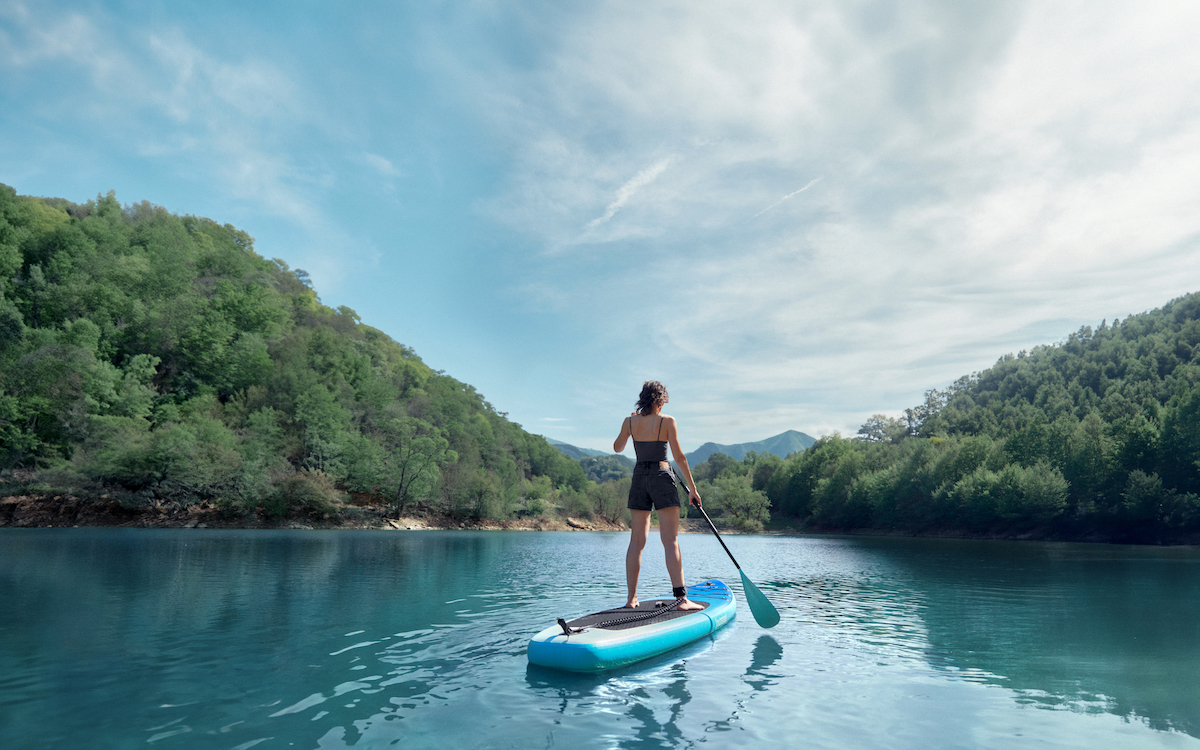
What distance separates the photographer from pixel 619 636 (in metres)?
7.05

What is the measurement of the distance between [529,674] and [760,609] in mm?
4533

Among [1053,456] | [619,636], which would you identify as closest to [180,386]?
[619,636]

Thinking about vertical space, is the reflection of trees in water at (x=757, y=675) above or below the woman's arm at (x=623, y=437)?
below

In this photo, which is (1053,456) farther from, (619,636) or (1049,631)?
(619,636)

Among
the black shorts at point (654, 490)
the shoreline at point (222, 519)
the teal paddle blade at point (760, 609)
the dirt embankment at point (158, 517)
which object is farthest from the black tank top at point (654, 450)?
the dirt embankment at point (158, 517)

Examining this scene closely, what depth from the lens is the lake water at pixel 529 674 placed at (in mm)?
Answer: 5109

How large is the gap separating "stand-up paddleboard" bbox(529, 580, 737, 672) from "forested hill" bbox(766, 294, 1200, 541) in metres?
64.7

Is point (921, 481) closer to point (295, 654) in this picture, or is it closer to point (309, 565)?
point (309, 565)

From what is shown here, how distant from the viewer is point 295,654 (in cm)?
774

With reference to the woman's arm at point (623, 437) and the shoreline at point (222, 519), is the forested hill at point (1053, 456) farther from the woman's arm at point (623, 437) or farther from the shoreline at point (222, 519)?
the woman's arm at point (623, 437)

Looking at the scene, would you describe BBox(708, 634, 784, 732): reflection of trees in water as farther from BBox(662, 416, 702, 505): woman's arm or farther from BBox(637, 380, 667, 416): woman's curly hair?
BBox(637, 380, 667, 416): woman's curly hair

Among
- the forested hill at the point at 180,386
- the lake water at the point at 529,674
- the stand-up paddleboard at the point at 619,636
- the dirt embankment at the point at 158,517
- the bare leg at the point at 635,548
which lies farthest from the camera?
the forested hill at the point at 180,386

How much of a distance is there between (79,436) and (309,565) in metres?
44.5

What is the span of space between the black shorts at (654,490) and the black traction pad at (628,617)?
1432mm
